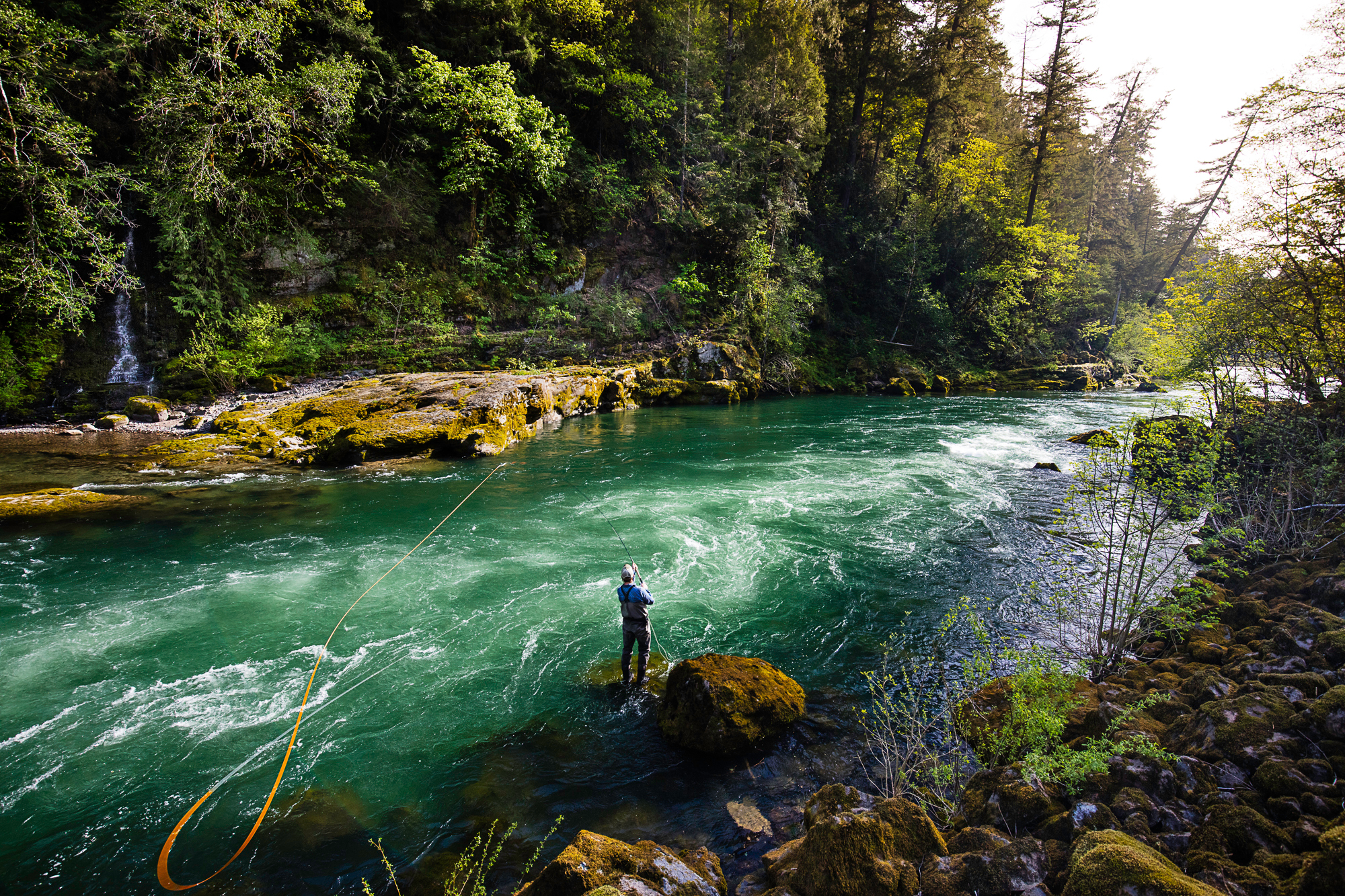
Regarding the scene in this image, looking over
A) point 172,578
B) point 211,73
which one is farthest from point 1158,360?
point 211,73

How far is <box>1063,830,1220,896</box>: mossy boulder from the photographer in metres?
2.21

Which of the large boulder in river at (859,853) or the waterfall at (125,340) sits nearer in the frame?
the large boulder in river at (859,853)

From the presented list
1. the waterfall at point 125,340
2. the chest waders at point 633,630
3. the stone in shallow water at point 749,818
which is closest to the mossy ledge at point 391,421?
the waterfall at point 125,340

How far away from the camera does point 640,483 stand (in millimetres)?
→ 11969

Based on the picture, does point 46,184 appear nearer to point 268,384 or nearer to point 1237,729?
point 268,384

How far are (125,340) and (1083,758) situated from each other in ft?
79.8

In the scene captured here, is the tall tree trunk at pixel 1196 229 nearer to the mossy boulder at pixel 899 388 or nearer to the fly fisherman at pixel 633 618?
the mossy boulder at pixel 899 388

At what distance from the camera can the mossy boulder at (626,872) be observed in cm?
277

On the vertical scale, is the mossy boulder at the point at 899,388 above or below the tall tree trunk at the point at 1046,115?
below

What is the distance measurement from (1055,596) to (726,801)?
14.6ft

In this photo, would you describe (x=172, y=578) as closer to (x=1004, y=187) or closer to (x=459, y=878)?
(x=459, y=878)

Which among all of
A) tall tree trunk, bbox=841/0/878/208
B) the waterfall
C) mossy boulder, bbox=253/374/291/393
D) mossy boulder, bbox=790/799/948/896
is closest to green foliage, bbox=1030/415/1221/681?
mossy boulder, bbox=790/799/948/896

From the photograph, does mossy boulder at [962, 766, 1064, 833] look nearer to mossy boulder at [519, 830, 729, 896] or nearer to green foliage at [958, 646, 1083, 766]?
green foliage at [958, 646, 1083, 766]

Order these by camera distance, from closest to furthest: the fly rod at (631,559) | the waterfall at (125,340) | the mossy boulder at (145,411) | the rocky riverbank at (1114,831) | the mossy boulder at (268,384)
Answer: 1. the rocky riverbank at (1114,831)
2. the fly rod at (631,559)
3. the mossy boulder at (145,411)
4. the waterfall at (125,340)
5. the mossy boulder at (268,384)
